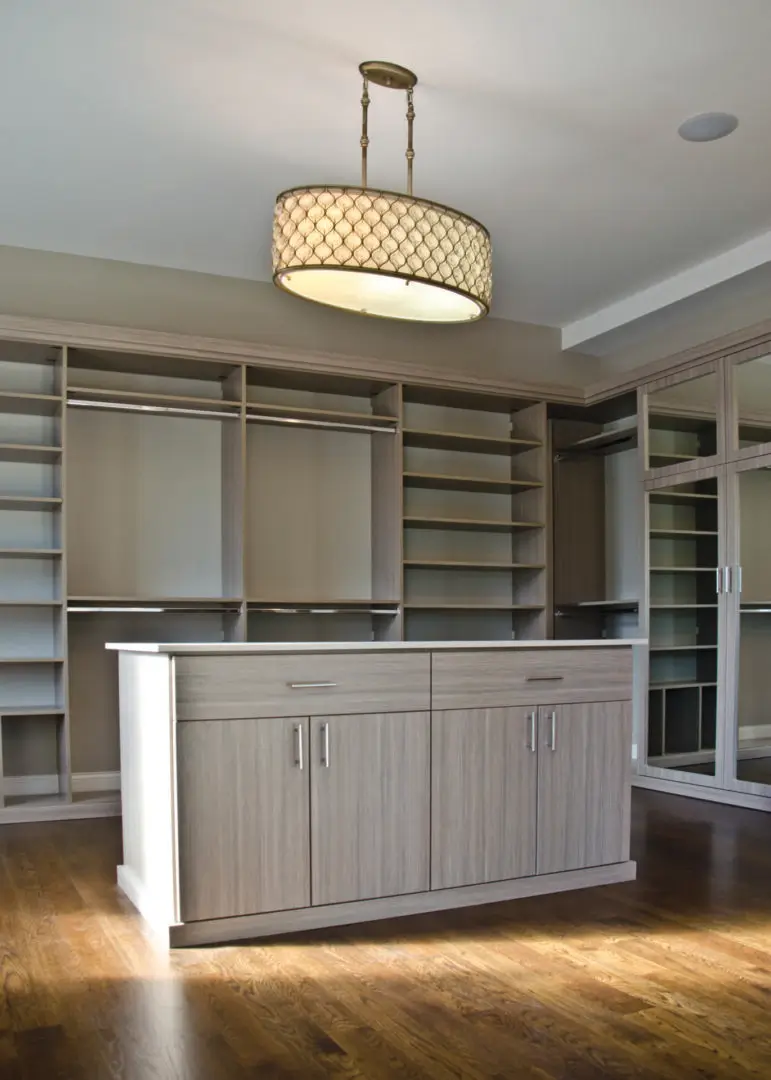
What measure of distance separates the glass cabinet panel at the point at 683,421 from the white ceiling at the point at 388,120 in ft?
2.38

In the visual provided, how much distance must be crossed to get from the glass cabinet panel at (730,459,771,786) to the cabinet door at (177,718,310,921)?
114 inches

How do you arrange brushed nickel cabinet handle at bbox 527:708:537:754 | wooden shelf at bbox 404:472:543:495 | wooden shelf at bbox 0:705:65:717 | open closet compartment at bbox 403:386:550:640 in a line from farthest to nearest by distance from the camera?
open closet compartment at bbox 403:386:550:640
wooden shelf at bbox 404:472:543:495
wooden shelf at bbox 0:705:65:717
brushed nickel cabinet handle at bbox 527:708:537:754

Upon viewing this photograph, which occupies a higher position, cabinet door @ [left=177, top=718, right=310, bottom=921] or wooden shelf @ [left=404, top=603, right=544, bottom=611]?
wooden shelf @ [left=404, top=603, right=544, bottom=611]

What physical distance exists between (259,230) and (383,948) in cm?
366

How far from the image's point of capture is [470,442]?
6.15 metres

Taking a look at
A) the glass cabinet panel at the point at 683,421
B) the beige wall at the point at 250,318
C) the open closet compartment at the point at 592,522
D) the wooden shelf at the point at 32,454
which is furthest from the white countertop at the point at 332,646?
the open closet compartment at the point at 592,522

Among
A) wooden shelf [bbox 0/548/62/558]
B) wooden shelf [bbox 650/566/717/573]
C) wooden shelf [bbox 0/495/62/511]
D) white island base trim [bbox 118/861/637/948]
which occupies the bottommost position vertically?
white island base trim [bbox 118/861/637/948]

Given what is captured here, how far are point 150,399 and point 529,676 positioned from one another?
2918 mm

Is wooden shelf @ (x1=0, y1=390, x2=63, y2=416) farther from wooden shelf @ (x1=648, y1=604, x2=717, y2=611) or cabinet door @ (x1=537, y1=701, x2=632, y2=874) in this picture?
wooden shelf @ (x1=648, y1=604, x2=717, y2=611)

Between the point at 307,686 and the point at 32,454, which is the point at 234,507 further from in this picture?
the point at 307,686

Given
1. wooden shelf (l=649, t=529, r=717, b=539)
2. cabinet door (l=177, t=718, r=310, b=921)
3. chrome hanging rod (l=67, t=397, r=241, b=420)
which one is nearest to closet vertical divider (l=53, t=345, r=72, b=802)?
chrome hanging rod (l=67, t=397, r=241, b=420)

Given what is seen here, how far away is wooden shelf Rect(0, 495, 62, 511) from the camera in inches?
186

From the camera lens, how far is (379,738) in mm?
3080

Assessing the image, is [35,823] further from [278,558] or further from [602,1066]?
[602,1066]
